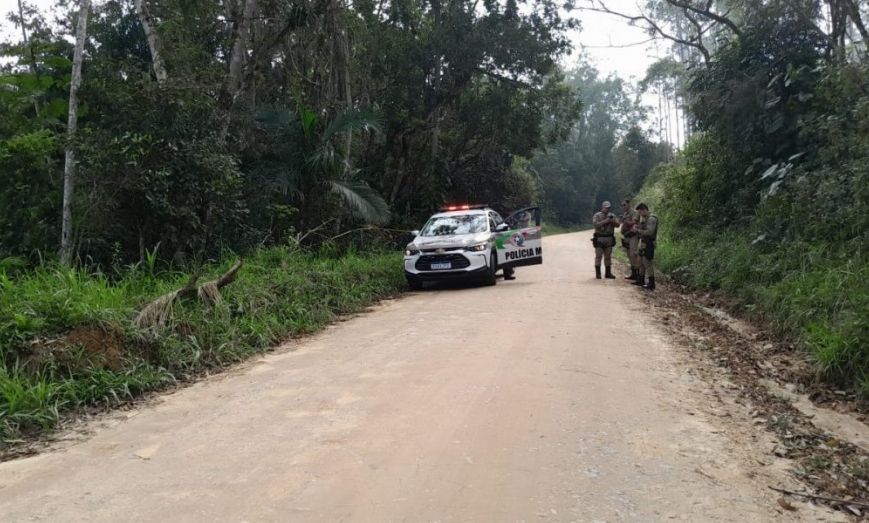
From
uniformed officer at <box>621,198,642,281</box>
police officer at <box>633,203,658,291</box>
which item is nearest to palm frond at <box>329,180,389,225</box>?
uniformed officer at <box>621,198,642,281</box>

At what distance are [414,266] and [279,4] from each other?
20.7ft

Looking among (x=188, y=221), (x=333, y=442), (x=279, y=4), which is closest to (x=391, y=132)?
(x=279, y=4)

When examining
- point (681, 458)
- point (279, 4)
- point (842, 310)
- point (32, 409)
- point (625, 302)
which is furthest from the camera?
point (279, 4)

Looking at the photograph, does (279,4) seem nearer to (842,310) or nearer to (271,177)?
(271,177)

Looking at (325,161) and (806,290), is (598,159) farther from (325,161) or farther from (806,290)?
(806,290)

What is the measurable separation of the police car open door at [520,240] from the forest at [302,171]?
8.15 feet

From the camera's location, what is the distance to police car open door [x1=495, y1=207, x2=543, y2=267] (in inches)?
529

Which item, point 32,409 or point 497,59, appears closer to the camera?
point 32,409

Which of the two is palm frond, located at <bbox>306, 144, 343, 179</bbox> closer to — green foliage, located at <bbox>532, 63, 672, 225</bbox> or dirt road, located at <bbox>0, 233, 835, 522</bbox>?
dirt road, located at <bbox>0, 233, 835, 522</bbox>

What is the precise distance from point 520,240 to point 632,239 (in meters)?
2.35

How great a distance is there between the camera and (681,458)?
13.0 ft

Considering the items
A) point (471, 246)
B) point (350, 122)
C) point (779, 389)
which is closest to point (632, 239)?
point (471, 246)

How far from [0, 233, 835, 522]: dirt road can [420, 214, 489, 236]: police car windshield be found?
6346mm

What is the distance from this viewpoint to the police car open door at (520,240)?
13.4m
